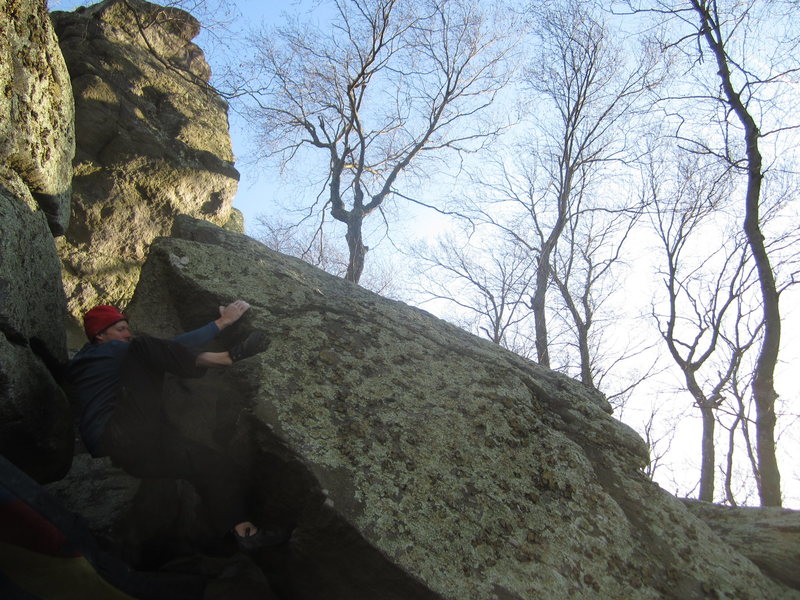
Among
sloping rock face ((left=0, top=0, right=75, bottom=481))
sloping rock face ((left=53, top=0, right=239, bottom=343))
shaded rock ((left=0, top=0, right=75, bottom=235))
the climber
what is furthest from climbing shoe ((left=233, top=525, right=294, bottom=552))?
sloping rock face ((left=53, top=0, right=239, bottom=343))

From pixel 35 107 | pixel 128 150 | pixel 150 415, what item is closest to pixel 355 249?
pixel 128 150

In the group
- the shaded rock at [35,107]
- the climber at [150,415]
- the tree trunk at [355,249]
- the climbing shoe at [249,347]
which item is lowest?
the climber at [150,415]

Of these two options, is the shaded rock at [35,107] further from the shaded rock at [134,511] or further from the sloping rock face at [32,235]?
the shaded rock at [134,511]

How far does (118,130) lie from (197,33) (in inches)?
130

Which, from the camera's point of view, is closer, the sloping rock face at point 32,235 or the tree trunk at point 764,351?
the sloping rock face at point 32,235

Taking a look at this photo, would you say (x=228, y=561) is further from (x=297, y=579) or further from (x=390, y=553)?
(x=390, y=553)

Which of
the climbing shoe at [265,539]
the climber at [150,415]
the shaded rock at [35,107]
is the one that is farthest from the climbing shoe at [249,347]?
the shaded rock at [35,107]

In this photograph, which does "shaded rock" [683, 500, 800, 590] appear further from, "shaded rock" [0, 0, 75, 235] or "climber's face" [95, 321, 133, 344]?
"shaded rock" [0, 0, 75, 235]

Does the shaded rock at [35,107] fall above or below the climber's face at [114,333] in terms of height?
above

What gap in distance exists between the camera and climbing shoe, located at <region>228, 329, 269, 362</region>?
3747mm

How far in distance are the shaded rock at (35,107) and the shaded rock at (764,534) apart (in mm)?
6195

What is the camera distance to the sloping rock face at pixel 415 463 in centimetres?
295

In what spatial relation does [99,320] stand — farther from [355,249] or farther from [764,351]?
[355,249]

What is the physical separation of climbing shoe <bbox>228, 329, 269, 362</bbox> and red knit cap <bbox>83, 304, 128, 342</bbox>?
3.06 ft
